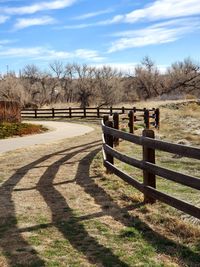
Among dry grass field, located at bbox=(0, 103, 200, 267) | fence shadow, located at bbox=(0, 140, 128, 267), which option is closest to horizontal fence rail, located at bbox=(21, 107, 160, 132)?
dry grass field, located at bbox=(0, 103, 200, 267)

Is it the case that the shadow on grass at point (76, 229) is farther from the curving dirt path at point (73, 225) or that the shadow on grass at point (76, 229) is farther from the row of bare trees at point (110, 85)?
the row of bare trees at point (110, 85)

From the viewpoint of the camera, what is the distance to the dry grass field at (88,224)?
202 inches

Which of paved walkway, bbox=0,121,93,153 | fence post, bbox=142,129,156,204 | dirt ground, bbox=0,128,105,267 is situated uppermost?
fence post, bbox=142,129,156,204

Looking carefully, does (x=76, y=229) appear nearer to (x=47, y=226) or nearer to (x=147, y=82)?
(x=47, y=226)

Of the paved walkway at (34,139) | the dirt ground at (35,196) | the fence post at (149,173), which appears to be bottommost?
the paved walkway at (34,139)

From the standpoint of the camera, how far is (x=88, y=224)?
21.3 ft

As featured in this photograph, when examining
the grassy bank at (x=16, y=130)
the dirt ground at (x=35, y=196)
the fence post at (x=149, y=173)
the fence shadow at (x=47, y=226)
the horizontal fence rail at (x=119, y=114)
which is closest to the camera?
the fence shadow at (x=47, y=226)

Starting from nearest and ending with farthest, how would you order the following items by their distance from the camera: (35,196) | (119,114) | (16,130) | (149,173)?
(149,173)
(35,196)
(16,130)
(119,114)

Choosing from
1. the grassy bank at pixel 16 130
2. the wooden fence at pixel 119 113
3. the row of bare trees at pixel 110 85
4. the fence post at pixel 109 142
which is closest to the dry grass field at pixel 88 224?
the fence post at pixel 109 142

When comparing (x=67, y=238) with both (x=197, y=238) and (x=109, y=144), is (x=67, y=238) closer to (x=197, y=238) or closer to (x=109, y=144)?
(x=197, y=238)

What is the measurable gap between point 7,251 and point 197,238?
7.88 ft

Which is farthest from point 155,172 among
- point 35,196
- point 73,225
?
point 35,196

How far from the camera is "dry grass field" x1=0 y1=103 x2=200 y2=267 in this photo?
202 inches

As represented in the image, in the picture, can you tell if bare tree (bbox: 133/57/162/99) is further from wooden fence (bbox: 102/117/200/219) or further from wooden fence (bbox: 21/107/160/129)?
wooden fence (bbox: 102/117/200/219)
